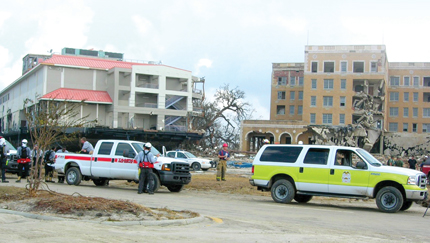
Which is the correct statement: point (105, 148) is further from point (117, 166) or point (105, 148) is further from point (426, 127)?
point (426, 127)

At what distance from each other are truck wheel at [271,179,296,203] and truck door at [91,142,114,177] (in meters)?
6.86

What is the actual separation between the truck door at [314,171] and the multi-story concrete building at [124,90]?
58.2 metres

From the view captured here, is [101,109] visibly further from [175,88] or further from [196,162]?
[196,162]

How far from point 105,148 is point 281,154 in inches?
289

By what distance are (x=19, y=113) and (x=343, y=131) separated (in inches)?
2102

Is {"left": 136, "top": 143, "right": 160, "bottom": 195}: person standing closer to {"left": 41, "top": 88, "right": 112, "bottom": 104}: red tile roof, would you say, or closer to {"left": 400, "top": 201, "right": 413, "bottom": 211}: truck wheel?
{"left": 400, "top": 201, "right": 413, "bottom": 211}: truck wheel

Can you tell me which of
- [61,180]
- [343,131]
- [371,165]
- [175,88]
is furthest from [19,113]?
[371,165]

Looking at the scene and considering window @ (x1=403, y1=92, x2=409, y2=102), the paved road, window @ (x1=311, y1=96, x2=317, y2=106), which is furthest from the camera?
window @ (x1=403, y1=92, x2=409, y2=102)

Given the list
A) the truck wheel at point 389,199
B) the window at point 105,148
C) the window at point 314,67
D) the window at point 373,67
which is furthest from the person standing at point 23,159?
the window at point 373,67

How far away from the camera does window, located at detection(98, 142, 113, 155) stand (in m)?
20.0

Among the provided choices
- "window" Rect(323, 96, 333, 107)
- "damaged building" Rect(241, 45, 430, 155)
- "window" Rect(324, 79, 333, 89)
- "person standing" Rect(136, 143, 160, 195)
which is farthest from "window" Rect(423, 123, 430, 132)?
"person standing" Rect(136, 143, 160, 195)

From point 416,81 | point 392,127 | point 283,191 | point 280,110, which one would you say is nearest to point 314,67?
point 280,110

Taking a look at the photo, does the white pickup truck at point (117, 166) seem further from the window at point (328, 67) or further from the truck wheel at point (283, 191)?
the window at point (328, 67)

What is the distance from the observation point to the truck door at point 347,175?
15273mm
